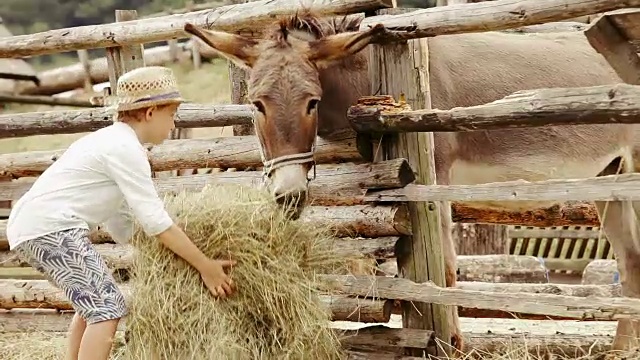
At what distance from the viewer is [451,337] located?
488 centimetres

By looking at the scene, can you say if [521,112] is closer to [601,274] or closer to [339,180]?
[339,180]

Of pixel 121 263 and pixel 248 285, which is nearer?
pixel 248 285

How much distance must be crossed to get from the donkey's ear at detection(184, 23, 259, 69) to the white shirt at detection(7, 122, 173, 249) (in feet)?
2.96

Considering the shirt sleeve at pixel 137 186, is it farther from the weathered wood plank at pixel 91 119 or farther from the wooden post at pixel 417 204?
the weathered wood plank at pixel 91 119

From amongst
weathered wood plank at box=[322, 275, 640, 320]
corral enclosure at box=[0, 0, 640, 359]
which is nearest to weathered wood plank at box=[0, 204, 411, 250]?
corral enclosure at box=[0, 0, 640, 359]

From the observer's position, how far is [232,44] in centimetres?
470

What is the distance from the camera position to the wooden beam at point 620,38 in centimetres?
351

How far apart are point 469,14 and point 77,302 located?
2.40 meters

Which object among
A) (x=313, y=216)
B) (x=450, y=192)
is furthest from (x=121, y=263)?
(x=450, y=192)

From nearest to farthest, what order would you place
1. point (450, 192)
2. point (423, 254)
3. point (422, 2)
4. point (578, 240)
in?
1. point (450, 192)
2. point (423, 254)
3. point (578, 240)
4. point (422, 2)

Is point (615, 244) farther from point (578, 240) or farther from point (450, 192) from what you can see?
point (578, 240)

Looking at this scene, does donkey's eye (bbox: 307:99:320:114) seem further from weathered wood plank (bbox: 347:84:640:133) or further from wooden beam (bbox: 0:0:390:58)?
wooden beam (bbox: 0:0:390:58)

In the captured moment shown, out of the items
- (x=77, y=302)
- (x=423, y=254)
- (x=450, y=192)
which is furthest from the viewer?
(x=423, y=254)

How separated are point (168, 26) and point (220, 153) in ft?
2.97
